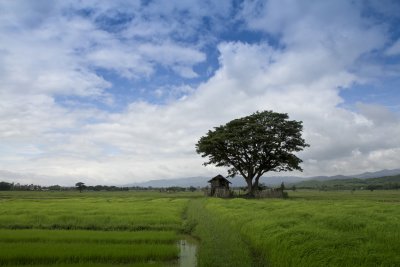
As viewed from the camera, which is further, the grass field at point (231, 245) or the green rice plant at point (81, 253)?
the green rice plant at point (81, 253)

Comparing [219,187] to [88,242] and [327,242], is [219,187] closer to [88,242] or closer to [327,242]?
[88,242]

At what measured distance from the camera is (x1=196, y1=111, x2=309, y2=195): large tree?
45625 millimetres

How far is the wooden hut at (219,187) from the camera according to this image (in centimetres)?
5012

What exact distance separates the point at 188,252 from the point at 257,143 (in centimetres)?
3471

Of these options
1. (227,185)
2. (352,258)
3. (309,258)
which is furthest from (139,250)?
(227,185)

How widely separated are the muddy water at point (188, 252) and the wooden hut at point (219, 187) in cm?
3515

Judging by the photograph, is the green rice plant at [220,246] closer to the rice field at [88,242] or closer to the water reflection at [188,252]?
the water reflection at [188,252]

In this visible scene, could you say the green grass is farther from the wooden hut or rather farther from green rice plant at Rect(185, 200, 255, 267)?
the wooden hut

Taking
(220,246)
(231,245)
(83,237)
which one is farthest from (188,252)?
(83,237)

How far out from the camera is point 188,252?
12.3 m

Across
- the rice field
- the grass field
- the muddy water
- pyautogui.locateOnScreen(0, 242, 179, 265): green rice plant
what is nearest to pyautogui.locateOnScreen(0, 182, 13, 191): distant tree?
the rice field

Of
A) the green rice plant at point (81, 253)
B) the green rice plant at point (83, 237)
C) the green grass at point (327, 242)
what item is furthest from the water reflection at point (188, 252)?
the green grass at point (327, 242)

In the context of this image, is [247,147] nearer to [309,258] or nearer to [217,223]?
[217,223]

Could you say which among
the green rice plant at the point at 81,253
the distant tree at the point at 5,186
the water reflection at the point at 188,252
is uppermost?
the distant tree at the point at 5,186
